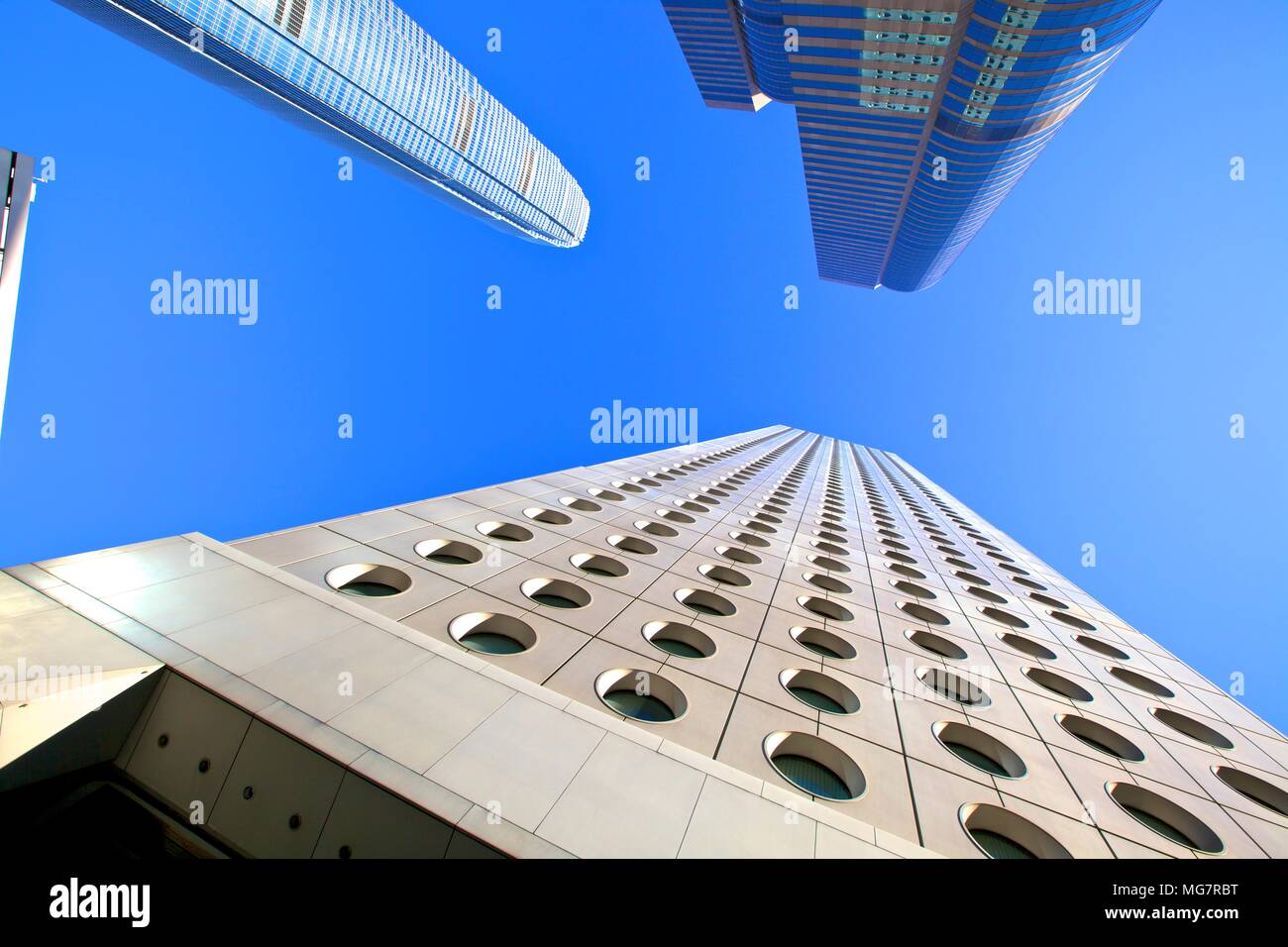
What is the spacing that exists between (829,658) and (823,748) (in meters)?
3.25

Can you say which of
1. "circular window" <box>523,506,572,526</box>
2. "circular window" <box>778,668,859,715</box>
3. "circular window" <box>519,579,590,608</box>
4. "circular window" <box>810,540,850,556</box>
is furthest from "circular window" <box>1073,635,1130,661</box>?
"circular window" <box>523,506,572,526</box>

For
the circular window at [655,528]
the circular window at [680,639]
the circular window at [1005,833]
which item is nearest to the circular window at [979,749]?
the circular window at [1005,833]

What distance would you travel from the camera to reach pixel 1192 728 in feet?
45.1

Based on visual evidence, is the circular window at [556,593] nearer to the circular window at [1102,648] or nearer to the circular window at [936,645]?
the circular window at [936,645]

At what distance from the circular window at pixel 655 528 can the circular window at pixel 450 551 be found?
6274 mm

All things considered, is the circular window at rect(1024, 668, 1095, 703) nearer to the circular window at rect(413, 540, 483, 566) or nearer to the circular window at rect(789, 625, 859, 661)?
the circular window at rect(789, 625, 859, 661)

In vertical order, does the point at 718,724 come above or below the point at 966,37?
below

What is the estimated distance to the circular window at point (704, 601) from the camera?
46.9ft

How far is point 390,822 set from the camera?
6215 mm

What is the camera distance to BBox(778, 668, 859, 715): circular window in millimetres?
11461

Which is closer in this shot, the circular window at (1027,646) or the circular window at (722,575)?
the circular window at (1027,646)
